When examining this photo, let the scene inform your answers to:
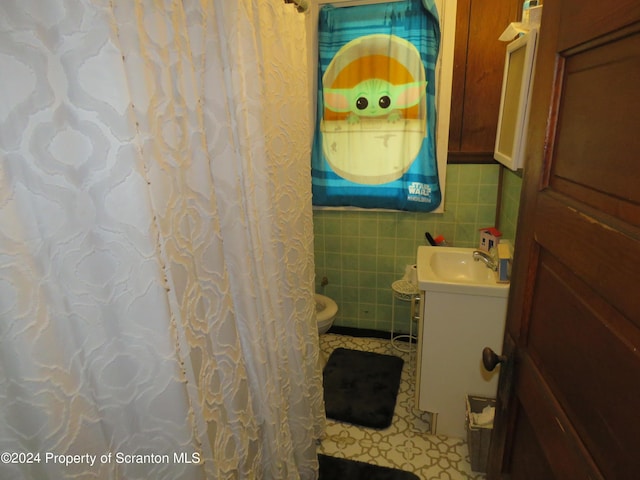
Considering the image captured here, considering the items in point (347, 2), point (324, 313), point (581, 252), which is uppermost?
point (347, 2)

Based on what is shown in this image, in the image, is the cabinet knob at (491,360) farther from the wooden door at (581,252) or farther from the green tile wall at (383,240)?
the green tile wall at (383,240)

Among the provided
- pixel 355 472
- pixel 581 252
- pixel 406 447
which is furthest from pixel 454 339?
pixel 581 252

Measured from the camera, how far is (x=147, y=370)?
0.70m

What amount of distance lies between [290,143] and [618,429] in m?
1.11

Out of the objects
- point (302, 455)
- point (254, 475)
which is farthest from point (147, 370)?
point (302, 455)

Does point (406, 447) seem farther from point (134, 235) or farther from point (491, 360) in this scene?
point (134, 235)

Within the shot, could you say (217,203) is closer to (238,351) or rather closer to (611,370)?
(238,351)

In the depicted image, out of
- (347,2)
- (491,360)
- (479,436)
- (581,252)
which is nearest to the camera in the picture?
(581,252)

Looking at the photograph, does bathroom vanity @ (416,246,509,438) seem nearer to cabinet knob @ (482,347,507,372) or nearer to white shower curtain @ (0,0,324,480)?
cabinet knob @ (482,347,507,372)

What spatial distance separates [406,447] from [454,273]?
2.83 feet

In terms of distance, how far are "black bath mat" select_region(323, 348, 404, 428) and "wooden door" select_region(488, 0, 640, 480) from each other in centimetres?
115

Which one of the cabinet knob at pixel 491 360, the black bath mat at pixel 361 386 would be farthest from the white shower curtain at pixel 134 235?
the black bath mat at pixel 361 386

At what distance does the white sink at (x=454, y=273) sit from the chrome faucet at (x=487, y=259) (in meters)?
0.04

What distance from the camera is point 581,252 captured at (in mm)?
600
